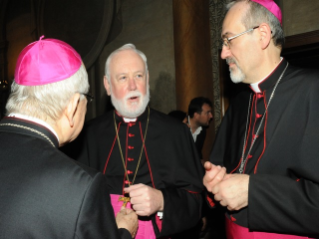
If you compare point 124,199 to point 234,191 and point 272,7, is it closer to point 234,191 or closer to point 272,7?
point 234,191

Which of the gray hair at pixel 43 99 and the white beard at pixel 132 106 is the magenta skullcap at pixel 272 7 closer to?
the white beard at pixel 132 106

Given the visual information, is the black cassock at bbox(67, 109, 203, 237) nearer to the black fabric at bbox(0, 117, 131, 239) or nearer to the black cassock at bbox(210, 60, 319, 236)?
the black cassock at bbox(210, 60, 319, 236)

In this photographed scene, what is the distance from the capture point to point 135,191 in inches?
79.7

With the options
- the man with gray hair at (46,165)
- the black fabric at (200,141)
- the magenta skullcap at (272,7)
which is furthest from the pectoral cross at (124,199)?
the black fabric at (200,141)

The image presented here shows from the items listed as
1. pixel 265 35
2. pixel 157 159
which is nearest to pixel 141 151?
pixel 157 159

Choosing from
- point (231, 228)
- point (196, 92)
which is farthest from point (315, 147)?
point (196, 92)

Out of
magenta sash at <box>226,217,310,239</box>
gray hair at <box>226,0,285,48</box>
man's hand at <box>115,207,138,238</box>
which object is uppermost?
gray hair at <box>226,0,285,48</box>

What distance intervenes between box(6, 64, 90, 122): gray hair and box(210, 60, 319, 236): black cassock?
3.47 ft

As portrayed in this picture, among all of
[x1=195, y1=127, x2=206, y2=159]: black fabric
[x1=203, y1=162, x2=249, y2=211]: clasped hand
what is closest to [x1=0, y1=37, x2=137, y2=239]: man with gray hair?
[x1=203, y1=162, x2=249, y2=211]: clasped hand

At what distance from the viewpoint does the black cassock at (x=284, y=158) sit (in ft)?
5.32

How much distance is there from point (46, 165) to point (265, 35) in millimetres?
1481

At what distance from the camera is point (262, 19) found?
2016mm

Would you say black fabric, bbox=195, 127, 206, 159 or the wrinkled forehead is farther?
black fabric, bbox=195, 127, 206, 159

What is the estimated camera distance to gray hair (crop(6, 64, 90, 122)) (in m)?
1.34
